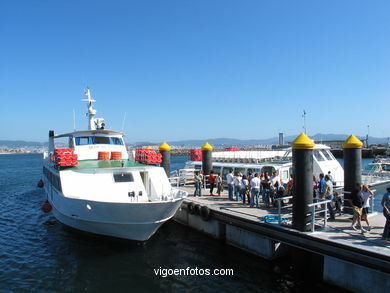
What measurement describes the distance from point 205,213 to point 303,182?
17.3 ft

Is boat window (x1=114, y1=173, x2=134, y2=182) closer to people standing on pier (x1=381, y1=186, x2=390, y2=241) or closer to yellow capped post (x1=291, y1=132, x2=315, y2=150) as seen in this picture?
yellow capped post (x1=291, y1=132, x2=315, y2=150)

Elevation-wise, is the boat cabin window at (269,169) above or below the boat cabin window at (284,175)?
above

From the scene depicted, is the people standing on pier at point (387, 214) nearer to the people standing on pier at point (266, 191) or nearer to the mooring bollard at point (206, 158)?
the people standing on pier at point (266, 191)

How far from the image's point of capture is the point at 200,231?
14297mm

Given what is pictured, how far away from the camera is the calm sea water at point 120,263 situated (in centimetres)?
960

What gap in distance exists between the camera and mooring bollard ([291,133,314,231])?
9.36 metres

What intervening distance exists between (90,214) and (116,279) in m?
3.13

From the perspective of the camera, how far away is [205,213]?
13297mm

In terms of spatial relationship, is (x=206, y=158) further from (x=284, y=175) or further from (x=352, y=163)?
(x=352, y=163)

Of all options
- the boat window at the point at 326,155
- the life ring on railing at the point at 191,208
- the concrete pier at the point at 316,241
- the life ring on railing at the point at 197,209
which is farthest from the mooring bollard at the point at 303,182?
the boat window at the point at 326,155

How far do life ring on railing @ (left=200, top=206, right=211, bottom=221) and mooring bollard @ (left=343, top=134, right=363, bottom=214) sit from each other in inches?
219

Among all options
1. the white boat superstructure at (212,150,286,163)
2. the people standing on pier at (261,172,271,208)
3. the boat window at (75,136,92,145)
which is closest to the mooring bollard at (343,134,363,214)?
the people standing on pier at (261,172,271,208)

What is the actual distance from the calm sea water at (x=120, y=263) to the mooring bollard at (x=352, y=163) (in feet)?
14.0

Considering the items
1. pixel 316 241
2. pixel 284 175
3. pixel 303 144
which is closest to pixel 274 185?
pixel 284 175
